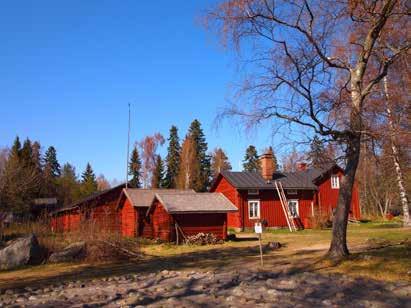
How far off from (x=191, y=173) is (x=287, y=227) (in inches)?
1172

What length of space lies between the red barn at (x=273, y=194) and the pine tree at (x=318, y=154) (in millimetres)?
23758

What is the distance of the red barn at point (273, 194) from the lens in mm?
40188

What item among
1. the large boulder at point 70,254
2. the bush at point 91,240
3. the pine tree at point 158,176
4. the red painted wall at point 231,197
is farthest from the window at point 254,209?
the pine tree at point 158,176

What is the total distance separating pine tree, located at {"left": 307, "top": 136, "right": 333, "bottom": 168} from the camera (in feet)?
51.0

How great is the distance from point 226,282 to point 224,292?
4.94 feet

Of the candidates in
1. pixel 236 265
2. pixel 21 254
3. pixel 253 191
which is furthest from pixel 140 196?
pixel 236 265

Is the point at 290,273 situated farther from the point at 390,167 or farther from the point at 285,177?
the point at 285,177

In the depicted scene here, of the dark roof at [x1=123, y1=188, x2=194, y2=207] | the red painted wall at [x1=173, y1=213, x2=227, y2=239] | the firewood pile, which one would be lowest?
the firewood pile

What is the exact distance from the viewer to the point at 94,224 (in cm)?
2148

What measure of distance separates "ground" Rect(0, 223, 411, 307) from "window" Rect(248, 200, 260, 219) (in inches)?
819

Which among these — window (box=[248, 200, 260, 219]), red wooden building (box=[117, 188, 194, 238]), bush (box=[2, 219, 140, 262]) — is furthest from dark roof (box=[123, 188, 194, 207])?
bush (box=[2, 219, 140, 262])

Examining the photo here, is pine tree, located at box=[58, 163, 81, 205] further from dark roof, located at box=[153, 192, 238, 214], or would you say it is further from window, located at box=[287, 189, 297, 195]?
dark roof, located at box=[153, 192, 238, 214]

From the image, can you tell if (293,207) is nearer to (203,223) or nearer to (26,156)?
(203,223)

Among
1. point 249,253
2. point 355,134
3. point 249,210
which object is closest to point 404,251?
point 355,134
